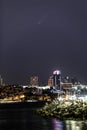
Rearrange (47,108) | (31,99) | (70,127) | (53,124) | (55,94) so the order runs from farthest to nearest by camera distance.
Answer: (31,99), (55,94), (47,108), (53,124), (70,127)

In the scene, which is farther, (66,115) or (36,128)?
(66,115)

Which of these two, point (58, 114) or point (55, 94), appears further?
point (55, 94)

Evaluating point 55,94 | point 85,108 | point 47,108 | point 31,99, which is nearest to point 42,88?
point 31,99

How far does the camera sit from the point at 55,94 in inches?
5842

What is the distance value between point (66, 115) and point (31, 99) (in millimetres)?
113584

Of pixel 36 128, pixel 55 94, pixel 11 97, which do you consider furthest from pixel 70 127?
pixel 11 97

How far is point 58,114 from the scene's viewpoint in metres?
56.1

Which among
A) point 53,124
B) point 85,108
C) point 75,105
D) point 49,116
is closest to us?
point 53,124

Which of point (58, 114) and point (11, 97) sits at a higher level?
point (11, 97)

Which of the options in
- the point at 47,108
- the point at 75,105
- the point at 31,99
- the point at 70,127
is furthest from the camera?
the point at 31,99

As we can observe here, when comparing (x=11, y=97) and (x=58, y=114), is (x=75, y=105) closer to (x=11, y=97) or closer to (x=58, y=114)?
(x=58, y=114)

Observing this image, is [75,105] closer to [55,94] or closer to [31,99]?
[55,94]

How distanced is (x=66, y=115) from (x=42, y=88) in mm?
116185

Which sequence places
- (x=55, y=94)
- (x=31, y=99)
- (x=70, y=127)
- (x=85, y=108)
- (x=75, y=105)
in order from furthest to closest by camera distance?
(x=31, y=99), (x=55, y=94), (x=75, y=105), (x=85, y=108), (x=70, y=127)
